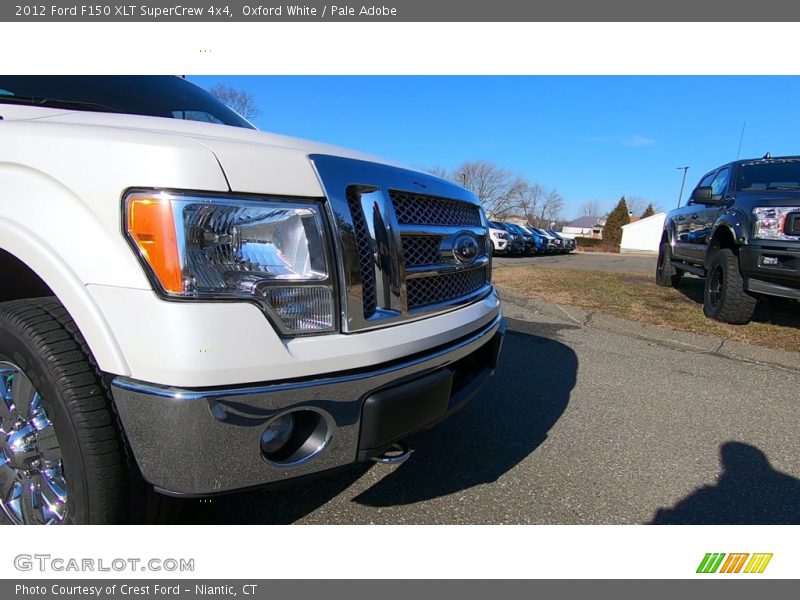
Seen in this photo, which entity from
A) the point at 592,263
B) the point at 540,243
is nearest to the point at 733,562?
the point at 592,263

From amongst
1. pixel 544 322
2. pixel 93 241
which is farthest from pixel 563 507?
pixel 544 322

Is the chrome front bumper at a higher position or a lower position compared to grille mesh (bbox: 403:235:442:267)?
lower

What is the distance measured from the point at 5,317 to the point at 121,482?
62cm

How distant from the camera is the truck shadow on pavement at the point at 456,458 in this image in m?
1.83

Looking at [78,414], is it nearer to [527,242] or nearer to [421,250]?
[421,250]

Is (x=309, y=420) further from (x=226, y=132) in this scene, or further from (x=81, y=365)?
(x=226, y=132)

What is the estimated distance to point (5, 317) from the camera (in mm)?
1321

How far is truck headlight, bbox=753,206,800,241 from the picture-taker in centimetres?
442

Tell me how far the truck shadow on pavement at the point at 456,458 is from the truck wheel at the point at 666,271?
592cm

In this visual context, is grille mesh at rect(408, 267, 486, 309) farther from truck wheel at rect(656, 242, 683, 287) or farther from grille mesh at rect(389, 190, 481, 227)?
truck wheel at rect(656, 242, 683, 287)

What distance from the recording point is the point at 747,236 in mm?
4734

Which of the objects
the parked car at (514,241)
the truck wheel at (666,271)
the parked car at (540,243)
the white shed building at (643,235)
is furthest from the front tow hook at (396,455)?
the white shed building at (643,235)

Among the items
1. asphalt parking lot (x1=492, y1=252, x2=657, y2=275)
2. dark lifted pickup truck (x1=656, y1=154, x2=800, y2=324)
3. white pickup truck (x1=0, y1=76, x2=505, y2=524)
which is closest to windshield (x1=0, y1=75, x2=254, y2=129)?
white pickup truck (x1=0, y1=76, x2=505, y2=524)

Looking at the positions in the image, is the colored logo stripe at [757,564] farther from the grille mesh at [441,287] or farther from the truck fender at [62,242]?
the truck fender at [62,242]
